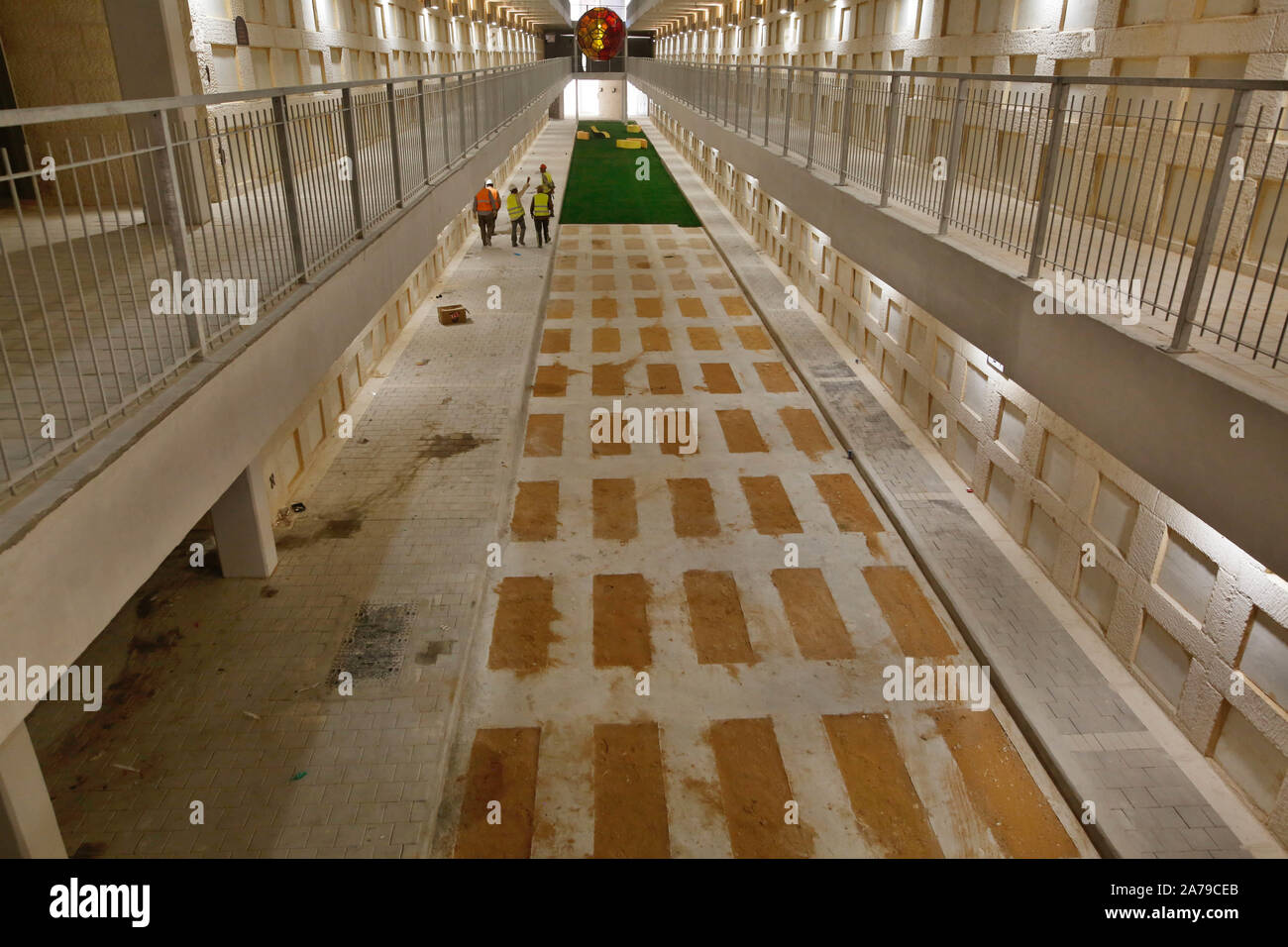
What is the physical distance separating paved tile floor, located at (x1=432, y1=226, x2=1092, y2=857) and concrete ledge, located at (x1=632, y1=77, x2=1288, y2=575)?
8.70 feet

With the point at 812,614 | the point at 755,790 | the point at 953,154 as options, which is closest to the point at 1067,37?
the point at 953,154

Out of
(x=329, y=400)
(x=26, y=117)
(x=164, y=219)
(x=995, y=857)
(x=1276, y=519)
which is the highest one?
(x=26, y=117)

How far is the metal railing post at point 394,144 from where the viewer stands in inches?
342

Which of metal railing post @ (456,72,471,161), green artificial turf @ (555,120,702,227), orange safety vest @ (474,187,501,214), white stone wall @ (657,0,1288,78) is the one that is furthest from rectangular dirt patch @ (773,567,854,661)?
green artificial turf @ (555,120,702,227)

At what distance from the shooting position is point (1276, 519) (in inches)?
157

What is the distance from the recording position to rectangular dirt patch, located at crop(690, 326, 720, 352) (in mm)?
15539

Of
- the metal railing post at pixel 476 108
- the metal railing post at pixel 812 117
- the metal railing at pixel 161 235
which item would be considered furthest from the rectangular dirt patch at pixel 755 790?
the metal railing post at pixel 476 108

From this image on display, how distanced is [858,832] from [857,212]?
661 centimetres

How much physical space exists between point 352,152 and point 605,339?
8.73m

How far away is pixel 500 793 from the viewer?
618 centimetres

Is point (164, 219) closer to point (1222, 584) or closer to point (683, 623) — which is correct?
point (683, 623)

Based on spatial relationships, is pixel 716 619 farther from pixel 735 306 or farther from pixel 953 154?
pixel 735 306

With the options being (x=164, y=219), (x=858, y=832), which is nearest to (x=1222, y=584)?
(x=858, y=832)
